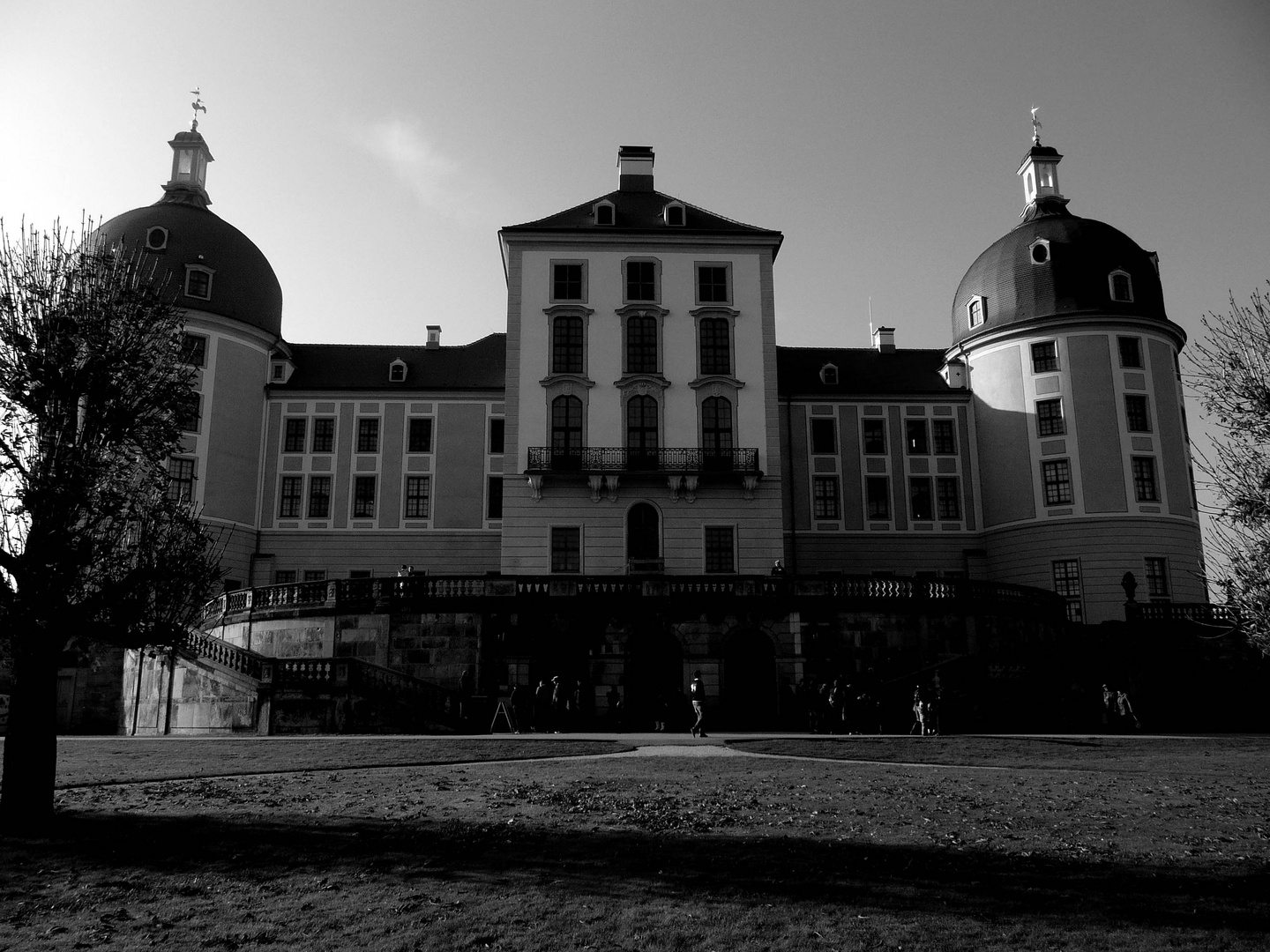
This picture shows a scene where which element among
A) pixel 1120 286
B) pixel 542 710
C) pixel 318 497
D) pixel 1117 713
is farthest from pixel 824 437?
pixel 542 710

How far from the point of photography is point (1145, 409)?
51.0 m

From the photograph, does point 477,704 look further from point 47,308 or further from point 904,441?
point 904,441

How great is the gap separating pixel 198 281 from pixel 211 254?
1720 millimetres

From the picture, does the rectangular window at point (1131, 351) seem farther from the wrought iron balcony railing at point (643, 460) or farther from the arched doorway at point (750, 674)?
the arched doorway at point (750, 674)

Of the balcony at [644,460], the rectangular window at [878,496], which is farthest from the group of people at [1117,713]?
the rectangular window at [878,496]

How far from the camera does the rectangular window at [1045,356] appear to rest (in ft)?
171

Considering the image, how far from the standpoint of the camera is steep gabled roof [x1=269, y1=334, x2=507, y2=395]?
182 ft

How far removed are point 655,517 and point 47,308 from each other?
103ft

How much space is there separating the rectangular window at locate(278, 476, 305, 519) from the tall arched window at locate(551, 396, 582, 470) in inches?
618

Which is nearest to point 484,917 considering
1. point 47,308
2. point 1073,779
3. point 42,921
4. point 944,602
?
point 42,921

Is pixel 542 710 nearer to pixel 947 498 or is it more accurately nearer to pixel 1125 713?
pixel 1125 713

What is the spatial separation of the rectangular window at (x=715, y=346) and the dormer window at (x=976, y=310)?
16.5m

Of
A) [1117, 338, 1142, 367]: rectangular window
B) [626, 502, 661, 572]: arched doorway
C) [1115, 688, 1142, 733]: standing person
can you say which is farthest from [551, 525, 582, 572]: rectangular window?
[1117, 338, 1142, 367]: rectangular window

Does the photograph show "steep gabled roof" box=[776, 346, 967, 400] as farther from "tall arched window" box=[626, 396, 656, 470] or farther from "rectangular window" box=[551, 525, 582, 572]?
"rectangular window" box=[551, 525, 582, 572]
